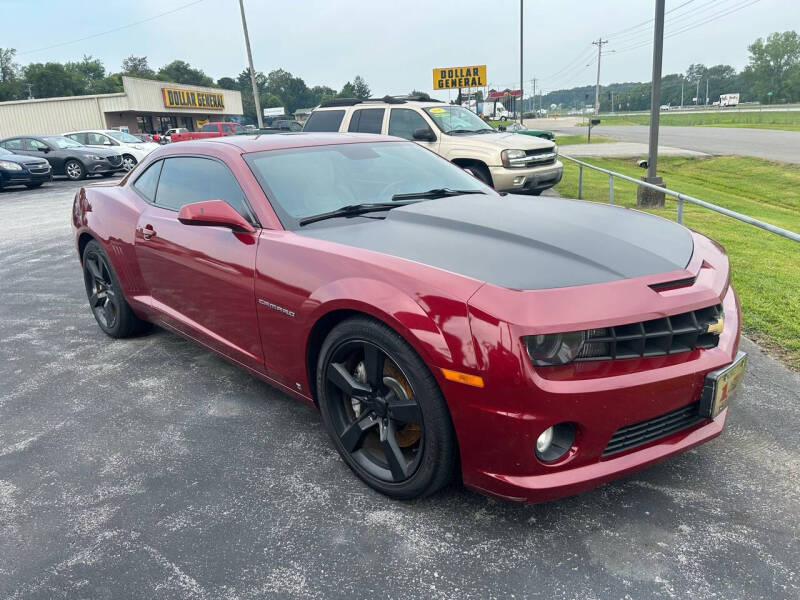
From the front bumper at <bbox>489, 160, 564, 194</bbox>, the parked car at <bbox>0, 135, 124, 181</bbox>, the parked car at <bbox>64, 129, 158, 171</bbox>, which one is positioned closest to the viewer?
the front bumper at <bbox>489, 160, 564, 194</bbox>

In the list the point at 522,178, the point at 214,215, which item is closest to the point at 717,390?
the point at 214,215

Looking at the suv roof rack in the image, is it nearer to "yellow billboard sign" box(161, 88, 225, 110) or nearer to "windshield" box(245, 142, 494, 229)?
"windshield" box(245, 142, 494, 229)

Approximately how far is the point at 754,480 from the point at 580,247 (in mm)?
1315

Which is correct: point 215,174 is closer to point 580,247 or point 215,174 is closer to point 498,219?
point 498,219

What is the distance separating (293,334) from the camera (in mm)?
2984

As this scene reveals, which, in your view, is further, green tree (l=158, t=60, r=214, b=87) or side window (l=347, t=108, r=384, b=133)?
green tree (l=158, t=60, r=214, b=87)

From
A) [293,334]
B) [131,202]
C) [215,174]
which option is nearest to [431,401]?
[293,334]

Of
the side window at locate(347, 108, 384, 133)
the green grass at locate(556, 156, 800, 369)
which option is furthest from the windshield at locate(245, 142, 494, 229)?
the side window at locate(347, 108, 384, 133)

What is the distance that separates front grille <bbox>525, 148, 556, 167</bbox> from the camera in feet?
33.3

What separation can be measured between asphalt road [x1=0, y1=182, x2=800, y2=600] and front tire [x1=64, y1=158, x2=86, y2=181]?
19.3 meters

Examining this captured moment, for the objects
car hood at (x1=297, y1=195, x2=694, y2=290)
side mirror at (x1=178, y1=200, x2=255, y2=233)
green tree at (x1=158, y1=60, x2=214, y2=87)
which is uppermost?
green tree at (x1=158, y1=60, x2=214, y2=87)

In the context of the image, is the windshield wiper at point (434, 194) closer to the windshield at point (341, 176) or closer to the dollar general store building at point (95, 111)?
the windshield at point (341, 176)

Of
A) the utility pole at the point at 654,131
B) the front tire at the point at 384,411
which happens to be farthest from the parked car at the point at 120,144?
the front tire at the point at 384,411

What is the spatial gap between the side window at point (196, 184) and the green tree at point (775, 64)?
123 meters
